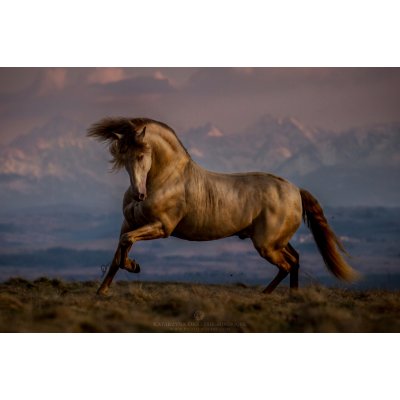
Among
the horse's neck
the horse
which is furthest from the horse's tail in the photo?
the horse's neck

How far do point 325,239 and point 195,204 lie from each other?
217 cm

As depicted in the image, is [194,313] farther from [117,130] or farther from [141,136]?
[117,130]

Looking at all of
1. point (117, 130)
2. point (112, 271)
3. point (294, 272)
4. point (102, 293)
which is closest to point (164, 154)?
point (117, 130)

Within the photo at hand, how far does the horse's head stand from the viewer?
9.95 meters

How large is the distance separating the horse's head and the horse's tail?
2664 millimetres

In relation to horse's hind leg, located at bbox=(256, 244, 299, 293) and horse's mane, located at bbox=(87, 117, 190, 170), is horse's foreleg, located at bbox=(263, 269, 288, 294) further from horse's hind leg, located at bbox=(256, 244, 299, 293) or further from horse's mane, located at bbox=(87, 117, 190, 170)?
horse's mane, located at bbox=(87, 117, 190, 170)

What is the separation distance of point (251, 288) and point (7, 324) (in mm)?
4520

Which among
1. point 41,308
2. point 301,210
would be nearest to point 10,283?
point 41,308

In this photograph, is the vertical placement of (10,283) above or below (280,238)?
below

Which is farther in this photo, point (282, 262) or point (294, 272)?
point (294, 272)

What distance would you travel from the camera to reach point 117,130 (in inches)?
407

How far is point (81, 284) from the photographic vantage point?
474 inches

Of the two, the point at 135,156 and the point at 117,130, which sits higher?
the point at 117,130

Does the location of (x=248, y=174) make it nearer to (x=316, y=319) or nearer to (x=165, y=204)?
(x=165, y=204)
